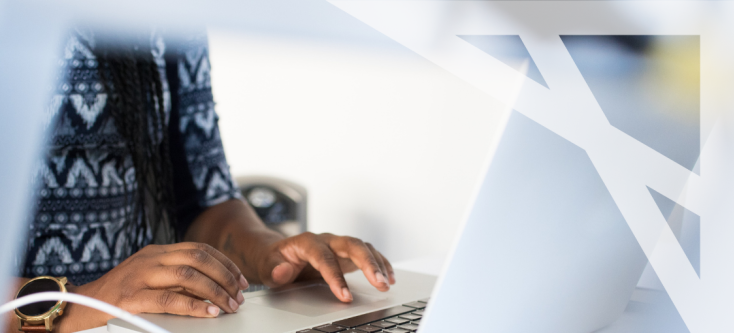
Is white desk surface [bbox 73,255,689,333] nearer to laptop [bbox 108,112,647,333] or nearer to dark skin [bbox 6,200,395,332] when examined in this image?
laptop [bbox 108,112,647,333]

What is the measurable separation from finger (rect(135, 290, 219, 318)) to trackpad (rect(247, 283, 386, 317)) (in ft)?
0.26

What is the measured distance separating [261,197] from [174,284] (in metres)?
1.59

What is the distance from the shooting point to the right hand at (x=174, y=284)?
51 cm

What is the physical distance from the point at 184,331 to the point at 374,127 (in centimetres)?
197

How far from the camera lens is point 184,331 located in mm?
476

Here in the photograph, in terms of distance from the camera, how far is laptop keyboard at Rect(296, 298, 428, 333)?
0.49 metres

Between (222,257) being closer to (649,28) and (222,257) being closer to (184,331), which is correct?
(184,331)

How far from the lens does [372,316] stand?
Answer: 540 mm

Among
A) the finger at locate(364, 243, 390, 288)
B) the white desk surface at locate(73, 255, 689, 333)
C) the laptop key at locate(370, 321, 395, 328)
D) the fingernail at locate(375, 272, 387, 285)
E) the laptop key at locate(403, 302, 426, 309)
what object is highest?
the white desk surface at locate(73, 255, 689, 333)

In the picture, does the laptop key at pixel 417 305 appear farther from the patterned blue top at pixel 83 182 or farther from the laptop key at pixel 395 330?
the patterned blue top at pixel 83 182

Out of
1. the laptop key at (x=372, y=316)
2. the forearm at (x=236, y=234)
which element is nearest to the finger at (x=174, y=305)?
Result: the laptop key at (x=372, y=316)

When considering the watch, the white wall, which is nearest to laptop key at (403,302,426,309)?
the watch

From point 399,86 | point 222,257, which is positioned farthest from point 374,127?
point 222,257

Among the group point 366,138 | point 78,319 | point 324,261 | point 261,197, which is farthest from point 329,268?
point 366,138
